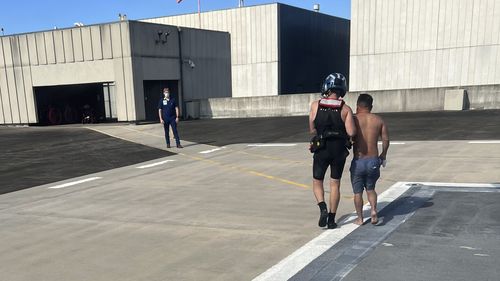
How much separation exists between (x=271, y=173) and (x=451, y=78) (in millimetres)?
17988

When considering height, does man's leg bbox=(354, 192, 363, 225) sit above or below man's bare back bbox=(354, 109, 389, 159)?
below

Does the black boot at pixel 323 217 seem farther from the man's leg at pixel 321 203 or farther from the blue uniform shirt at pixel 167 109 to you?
the blue uniform shirt at pixel 167 109

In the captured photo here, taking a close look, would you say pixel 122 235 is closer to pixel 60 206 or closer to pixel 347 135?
pixel 60 206

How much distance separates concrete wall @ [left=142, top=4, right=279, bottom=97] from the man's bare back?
25.9 m

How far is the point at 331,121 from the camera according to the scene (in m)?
4.71

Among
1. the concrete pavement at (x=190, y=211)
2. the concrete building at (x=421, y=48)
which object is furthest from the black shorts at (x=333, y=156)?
the concrete building at (x=421, y=48)

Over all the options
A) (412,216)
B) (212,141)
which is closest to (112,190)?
(412,216)

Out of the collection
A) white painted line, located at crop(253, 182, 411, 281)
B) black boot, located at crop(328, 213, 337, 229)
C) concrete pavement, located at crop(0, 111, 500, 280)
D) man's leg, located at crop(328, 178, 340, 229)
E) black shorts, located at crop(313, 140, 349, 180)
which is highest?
black shorts, located at crop(313, 140, 349, 180)

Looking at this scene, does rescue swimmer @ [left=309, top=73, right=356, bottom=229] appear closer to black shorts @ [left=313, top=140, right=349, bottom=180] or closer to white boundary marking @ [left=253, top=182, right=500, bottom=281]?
black shorts @ [left=313, top=140, right=349, bottom=180]

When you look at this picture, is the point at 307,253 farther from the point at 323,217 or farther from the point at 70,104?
the point at 70,104

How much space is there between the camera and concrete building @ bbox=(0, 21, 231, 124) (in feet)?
65.1

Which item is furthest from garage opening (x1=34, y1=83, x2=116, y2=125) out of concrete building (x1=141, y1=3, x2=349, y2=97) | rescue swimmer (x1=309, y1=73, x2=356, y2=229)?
rescue swimmer (x1=309, y1=73, x2=356, y2=229)

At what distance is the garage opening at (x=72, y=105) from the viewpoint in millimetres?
23297

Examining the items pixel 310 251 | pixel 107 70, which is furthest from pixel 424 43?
pixel 310 251
